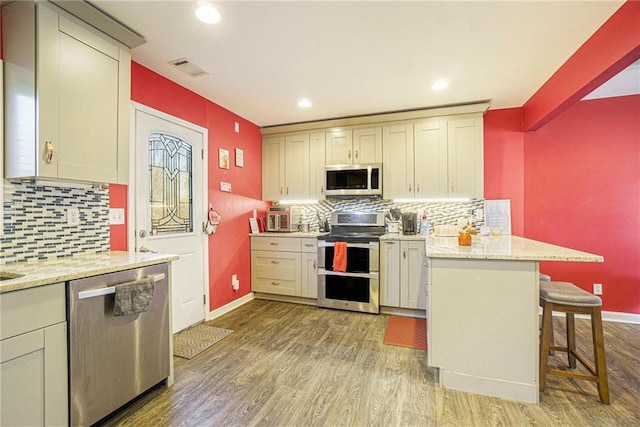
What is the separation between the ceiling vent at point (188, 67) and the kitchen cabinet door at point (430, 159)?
97.5 inches

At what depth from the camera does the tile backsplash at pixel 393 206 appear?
3684 mm

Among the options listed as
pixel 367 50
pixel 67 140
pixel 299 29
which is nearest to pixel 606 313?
pixel 367 50

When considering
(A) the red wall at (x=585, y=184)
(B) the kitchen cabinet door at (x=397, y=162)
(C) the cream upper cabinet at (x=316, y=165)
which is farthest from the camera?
(C) the cream upper cabinet at (x=316, y=165)

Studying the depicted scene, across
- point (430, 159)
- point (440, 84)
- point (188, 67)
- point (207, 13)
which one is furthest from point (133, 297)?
point (430, 159)

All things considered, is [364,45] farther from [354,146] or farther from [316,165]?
[316,165]

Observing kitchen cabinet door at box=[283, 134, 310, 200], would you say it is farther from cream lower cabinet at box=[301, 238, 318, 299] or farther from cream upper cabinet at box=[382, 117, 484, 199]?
cream upper cabinet at box=[382, 117, 484, 199]

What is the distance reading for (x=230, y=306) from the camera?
11.8ft

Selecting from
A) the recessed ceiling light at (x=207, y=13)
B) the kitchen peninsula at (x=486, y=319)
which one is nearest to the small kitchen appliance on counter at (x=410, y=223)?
the kitchen peninsula at (x=486, y=319)

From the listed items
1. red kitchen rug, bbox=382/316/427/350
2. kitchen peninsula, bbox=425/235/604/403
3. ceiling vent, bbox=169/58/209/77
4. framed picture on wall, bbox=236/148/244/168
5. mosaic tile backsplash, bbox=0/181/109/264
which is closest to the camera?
mosaic tile backsplash, bbox=0/181/109/264

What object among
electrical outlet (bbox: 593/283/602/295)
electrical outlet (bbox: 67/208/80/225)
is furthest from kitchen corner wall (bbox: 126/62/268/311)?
electrical outlet (bbox: 593/283/602/295)

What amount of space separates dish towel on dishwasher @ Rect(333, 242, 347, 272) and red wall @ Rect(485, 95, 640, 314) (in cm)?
199

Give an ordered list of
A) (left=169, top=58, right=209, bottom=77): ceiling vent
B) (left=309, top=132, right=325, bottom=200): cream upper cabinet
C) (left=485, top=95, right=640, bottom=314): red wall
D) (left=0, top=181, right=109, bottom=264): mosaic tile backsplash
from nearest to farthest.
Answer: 1. (left=0, top=181, right=109, bottom=264): mosaic tile backsplash
2. (left=169, top=58, right=209, bottom=77): ceiling vent
3. (left=485, top=95, right=640, bottom=314): red wall
4. (left=309, top=132, right=325, bottom=200): cream upper cabinet

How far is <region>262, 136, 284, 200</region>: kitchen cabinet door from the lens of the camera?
13.9ft

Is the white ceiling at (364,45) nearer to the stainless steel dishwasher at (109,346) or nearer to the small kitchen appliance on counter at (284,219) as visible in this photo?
the small kitchen appliance on counter at (284,219)
